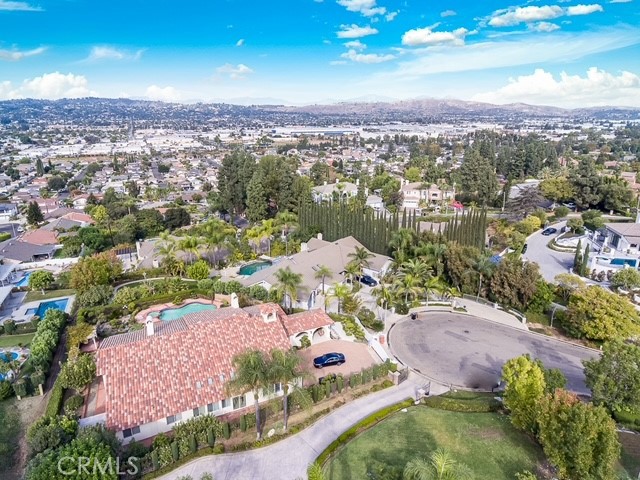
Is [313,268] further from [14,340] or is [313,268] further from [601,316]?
[14,340]

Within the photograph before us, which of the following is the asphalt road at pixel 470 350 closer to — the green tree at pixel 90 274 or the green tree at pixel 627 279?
the green tree at pixel 627 279

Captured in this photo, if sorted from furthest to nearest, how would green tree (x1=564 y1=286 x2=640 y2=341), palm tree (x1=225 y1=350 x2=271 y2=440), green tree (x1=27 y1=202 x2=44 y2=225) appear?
green tree (x1=27 y1=202 x2=44 y2=225) → green tree (x1=564 y1=286 x2=640 y2=341) → palm tree (x1=225 y1=350 x2=271 y2=440)

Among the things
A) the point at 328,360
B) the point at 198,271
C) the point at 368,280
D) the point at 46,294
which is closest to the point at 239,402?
the point at 328,360

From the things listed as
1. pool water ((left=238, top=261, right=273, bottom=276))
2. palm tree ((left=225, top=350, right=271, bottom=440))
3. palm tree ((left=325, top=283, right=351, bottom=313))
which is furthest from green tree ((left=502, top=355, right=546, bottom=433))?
pool water ((left=238, top=261, right=273, bottom=276))

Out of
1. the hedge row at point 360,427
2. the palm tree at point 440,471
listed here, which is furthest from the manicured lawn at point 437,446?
the palm tree at point 440,471

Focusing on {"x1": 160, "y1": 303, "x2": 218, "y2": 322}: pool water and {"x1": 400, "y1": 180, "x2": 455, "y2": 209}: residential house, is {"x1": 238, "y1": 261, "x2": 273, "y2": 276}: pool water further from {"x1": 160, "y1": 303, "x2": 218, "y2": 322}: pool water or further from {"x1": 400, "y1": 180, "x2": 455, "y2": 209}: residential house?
{"x1": 400, "y1": 180, "x2": 455, "y2": 209}: residential house
